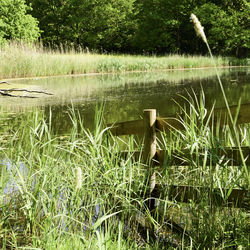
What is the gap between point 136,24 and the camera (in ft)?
104

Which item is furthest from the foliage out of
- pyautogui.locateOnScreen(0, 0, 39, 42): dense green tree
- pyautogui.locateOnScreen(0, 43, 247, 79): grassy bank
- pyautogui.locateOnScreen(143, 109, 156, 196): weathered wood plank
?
pyautogui.locateOnScreen(143, 109, 156, 196): weathered wood plank

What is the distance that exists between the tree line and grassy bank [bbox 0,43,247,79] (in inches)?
396

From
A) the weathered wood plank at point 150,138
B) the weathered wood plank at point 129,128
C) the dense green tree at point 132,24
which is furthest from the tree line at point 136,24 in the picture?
the weathered wood plank at point 150,138

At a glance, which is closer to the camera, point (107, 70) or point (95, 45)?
point (107, 70)

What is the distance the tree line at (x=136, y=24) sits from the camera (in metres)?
29.4

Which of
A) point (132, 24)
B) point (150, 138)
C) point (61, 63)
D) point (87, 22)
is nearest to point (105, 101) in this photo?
point (150, 138)

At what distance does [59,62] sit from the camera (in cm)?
1370

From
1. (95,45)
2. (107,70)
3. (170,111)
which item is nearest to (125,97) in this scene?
(170,111)

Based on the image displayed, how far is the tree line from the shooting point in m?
29.4

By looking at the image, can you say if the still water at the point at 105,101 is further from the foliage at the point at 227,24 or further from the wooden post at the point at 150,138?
the foliage at the point at 227,24

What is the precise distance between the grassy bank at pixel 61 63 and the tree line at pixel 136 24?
33.0 ft

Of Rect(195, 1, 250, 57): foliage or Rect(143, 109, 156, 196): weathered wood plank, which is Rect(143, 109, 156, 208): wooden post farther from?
Rect(195, 1, 250, 57): foliage

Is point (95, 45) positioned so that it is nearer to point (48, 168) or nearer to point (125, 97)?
point (125, 97)

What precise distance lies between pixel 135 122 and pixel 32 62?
10251 millimetres
